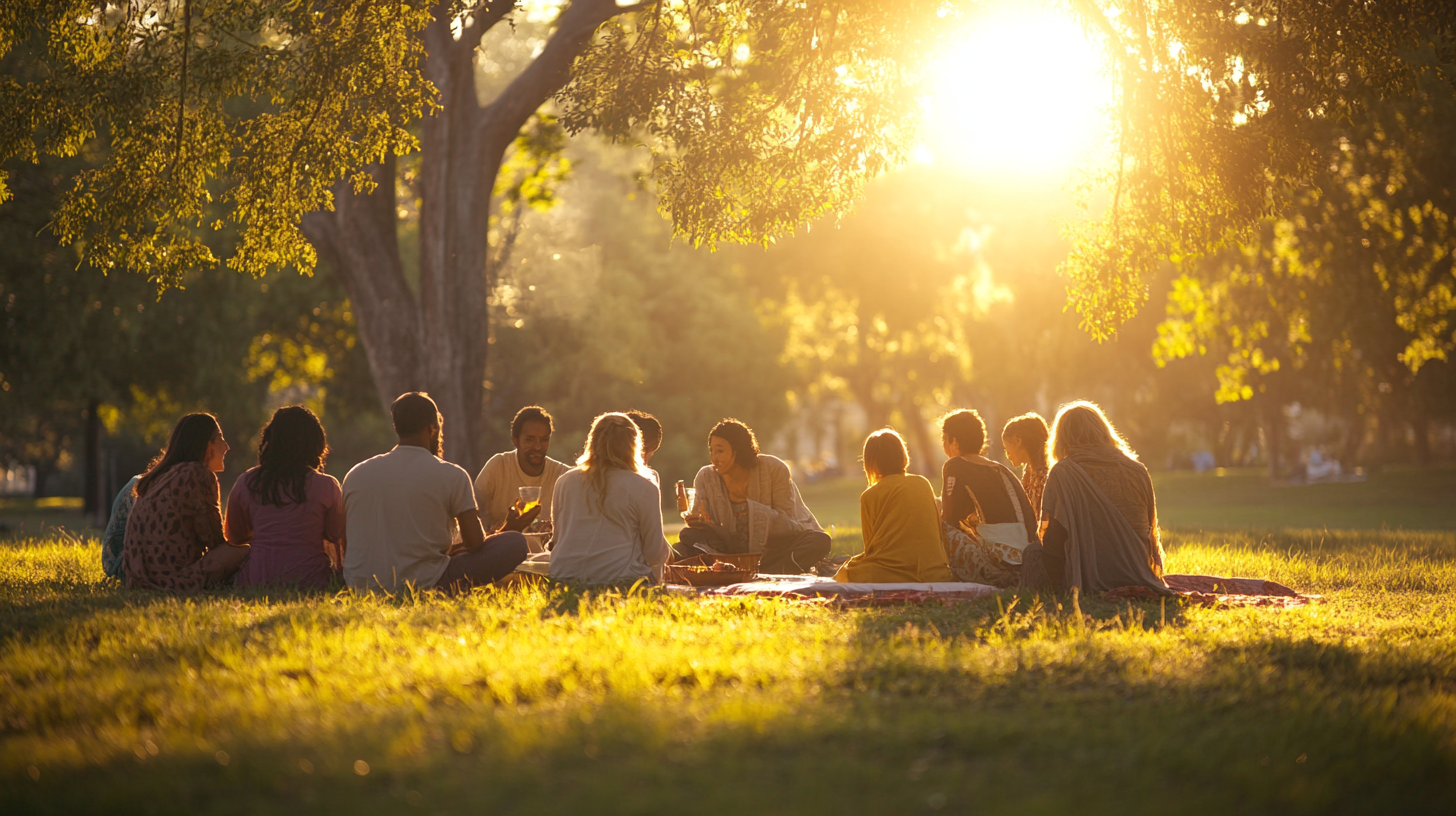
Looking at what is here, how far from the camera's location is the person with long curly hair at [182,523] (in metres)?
8.71

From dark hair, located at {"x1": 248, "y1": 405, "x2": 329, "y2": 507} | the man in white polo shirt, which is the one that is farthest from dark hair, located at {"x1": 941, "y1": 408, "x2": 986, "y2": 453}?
dark hair, located at {"x1": 248, "y1": 405, "x2": 329, "y2": 507}

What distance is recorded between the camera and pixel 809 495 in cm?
4350

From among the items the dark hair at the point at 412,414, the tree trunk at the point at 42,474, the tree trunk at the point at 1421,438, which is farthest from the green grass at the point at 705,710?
the tree trunk at the point at 42,474

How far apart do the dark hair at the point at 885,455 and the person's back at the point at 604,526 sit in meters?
1.69

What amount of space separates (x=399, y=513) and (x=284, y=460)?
103 centimetres

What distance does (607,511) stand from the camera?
8.91m

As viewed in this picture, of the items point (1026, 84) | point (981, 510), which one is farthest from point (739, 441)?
point (1026, 84)

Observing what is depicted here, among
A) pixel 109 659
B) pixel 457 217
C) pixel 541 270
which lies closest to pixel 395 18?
pixel 457 217

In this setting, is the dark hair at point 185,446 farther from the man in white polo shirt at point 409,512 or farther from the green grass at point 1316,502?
the green grass at point 1316,502

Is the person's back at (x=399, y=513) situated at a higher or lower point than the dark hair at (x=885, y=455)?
lower

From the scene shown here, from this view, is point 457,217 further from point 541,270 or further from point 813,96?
point 541,270

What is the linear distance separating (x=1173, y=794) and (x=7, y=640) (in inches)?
240

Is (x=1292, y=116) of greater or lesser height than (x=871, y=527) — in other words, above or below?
above

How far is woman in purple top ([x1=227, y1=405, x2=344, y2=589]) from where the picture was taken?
872cm
